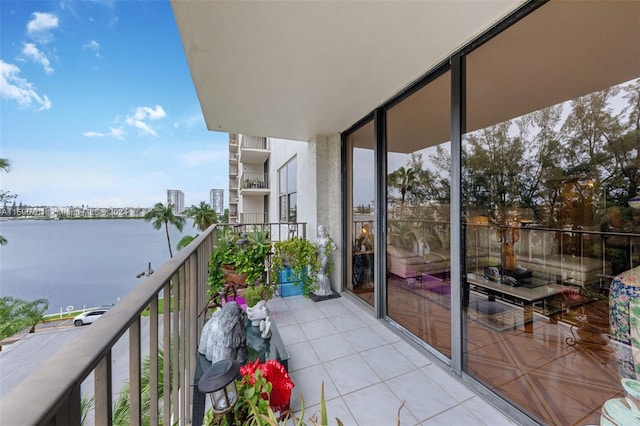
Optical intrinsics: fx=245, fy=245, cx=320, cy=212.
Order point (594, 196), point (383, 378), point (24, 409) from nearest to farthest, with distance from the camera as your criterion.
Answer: point (24, 409)
point (383, 378)
point (594, 196)

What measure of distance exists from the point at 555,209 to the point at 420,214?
159 centimetres

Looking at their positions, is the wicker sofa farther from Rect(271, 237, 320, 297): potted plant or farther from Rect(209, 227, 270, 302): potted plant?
Rect(209, 227, 270, 302): potted plant

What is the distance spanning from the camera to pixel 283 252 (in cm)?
368

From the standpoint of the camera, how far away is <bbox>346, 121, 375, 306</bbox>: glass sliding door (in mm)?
3217

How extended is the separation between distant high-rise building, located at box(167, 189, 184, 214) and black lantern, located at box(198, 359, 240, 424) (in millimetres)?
21775

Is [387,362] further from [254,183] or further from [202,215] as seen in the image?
[202,215]

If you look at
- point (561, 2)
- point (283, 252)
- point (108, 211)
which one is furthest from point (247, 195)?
point (561, 2)

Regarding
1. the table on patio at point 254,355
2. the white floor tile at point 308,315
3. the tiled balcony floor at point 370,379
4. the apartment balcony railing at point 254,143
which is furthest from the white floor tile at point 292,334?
the apartment balcony railing at point 254,143

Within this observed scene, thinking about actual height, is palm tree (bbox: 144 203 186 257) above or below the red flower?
above

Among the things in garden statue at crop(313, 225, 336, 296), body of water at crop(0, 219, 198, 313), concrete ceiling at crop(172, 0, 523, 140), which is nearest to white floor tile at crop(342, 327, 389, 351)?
garden statue at crop(313, 225, 336, 296)

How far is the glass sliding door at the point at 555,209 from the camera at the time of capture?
165cm

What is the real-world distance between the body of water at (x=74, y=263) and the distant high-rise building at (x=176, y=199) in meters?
1.61

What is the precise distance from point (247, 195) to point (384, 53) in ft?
32.8

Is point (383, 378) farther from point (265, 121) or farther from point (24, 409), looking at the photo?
point (265, 121)
